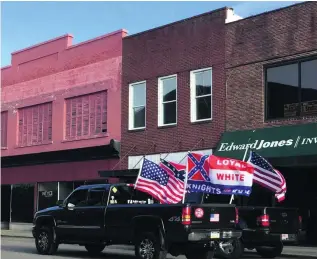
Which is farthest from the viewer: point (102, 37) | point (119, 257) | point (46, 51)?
point (46, 51)

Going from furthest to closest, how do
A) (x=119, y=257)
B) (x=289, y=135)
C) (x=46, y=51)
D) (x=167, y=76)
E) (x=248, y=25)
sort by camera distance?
(x=46, y=51), (x=167, y=76), (x=248, y=25), (x=289, y=135), (x=119, y=257)

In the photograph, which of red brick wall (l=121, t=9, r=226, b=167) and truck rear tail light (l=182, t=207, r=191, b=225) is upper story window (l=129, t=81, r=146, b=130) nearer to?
red brick wall (l=121, t=9, r=226, b=167)

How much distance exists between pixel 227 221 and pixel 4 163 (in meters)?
20.4

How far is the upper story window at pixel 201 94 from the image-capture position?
2164 cm

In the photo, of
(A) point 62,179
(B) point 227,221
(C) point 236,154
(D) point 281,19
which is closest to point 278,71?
(D) point 281,19

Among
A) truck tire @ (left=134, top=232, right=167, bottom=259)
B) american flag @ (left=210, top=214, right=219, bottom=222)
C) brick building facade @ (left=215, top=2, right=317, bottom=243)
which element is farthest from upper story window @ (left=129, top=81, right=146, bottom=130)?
american flag @ (left=210, top=214, right=219, bottom=222)

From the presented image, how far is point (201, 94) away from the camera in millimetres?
21938

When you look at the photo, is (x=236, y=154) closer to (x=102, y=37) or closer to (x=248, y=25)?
(x=248, y=25)

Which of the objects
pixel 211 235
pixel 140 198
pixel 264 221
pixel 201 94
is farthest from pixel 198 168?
pixel 201 94

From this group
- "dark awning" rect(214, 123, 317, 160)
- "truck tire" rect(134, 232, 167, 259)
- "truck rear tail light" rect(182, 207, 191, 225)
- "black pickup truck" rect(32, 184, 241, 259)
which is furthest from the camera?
"dark awning" rect(214, 123, 317, 160)

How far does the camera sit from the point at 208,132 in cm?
2131

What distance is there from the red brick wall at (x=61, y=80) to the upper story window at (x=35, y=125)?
29 cm

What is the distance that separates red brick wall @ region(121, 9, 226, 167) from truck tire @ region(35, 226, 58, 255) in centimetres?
798

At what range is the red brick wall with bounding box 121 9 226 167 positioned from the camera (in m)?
21.3
